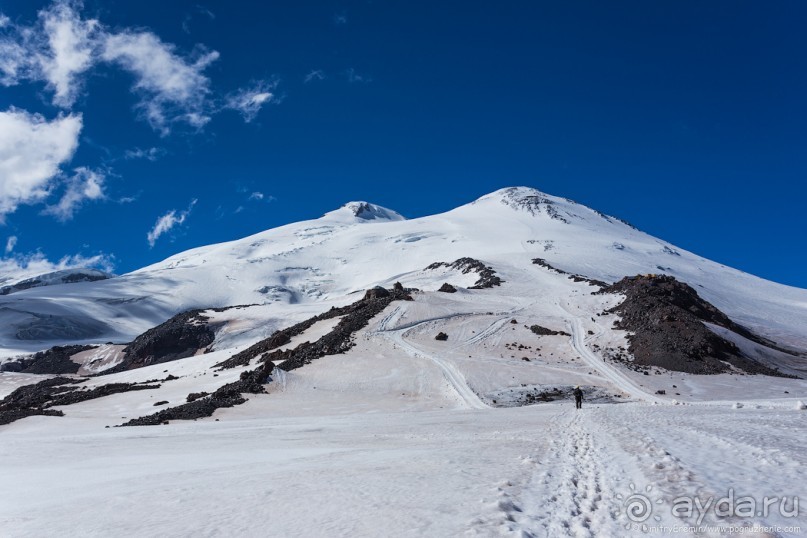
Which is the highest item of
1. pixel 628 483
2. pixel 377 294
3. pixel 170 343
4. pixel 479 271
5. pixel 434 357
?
pixel 479 271

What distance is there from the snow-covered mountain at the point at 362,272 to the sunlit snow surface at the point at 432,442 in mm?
18656

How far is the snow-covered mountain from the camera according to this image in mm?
85000

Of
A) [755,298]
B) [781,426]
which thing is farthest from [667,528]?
[755,298]

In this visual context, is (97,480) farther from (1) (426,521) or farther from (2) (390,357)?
(2) (390,357)

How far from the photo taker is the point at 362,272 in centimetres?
13400

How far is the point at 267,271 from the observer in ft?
453

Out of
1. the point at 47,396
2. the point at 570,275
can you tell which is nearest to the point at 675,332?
the point at 570,275

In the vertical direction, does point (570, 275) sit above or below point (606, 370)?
above

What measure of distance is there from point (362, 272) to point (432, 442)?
120343mm

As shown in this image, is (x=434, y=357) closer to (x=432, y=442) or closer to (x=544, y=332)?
(x=544, y=332)

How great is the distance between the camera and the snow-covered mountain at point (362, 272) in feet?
279

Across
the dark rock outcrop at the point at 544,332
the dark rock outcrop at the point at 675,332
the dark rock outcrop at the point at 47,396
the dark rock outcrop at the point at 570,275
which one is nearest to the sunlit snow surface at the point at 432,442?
the dark rock outcrop at the point at 544,332

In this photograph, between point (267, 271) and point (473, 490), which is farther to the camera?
point (267, 271)

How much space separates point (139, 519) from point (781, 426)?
53.3 ft
